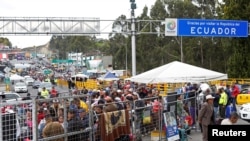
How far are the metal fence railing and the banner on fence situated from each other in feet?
0.39

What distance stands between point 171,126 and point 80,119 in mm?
4111

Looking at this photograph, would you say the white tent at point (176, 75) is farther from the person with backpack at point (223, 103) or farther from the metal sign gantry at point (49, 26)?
the metal sign gantry at point (49, 26)

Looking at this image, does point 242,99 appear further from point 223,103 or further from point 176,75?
point 176,75

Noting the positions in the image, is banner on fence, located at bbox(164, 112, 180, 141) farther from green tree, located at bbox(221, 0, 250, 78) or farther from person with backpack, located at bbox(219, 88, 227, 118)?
green tree, located at bbox(221, 0, 250, 78)

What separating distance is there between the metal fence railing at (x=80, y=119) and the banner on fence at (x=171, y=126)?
0.39 ft

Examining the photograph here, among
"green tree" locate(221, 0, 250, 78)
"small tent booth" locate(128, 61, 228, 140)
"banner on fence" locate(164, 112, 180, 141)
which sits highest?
"green tree" locate(221, 0, 250, 78)

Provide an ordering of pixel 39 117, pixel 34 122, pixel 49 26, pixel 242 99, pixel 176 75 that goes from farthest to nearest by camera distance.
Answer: pixel 49 26 < pixel 242 99 < pixel 176 75 < pixel 39 117 < pixel 34 122

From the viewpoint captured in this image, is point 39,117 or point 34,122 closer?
point 34,122

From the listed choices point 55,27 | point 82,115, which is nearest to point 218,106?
point 82,115

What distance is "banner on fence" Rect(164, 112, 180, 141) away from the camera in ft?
41.9

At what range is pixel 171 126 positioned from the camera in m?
13.0

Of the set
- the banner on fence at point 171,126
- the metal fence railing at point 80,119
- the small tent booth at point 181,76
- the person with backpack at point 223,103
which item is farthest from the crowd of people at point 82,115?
the person with backpack at point 223,103

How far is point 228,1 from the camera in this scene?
1826 inches

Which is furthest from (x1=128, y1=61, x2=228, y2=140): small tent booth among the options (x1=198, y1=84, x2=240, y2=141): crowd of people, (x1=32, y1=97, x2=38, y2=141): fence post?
(x1=32, y1=97, x2=38, y2=141): fence post
